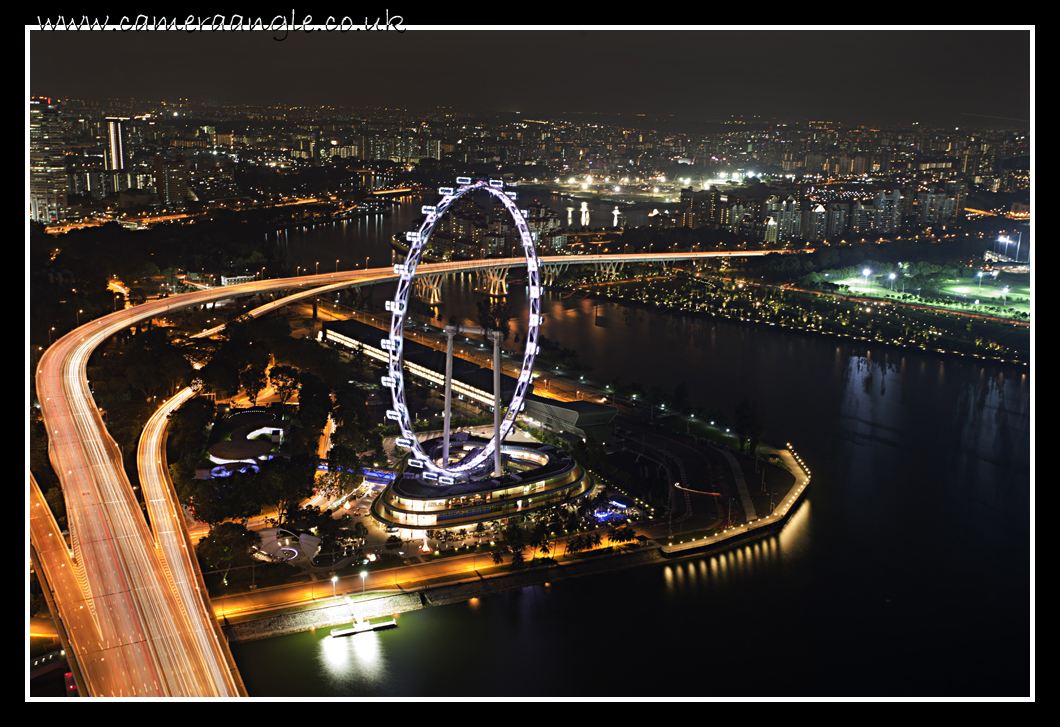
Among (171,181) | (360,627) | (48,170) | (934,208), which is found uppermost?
(171,181)

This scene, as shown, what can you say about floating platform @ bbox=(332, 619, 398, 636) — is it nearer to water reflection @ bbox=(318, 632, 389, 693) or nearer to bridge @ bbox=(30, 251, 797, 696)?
water reflection @ bbox=(318, 632, 389, 693)

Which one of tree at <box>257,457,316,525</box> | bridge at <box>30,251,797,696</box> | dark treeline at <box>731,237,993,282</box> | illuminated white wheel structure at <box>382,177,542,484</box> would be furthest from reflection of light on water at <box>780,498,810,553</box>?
dark treeline at <box>731,237,993,282</box>

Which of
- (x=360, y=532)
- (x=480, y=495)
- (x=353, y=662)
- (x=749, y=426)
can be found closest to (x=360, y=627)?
(x=353, y=662)

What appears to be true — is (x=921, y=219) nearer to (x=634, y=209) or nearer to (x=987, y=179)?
(x=987, y=179)

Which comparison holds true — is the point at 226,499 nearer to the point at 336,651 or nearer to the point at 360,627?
the point at 360,627

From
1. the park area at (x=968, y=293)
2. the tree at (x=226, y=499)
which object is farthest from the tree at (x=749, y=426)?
the park area at (x=968, y=293)

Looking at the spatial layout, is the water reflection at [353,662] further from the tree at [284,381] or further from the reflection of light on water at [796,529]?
the tree at [284,381]

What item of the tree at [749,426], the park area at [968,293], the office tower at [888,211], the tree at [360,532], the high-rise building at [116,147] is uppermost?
the high-rise building at [116,147]
